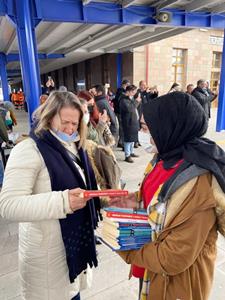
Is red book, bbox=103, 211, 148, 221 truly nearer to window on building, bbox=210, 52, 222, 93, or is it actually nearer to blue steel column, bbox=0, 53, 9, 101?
blue steel column, bbox=0, 53, 9, 101

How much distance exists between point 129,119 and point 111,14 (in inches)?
106

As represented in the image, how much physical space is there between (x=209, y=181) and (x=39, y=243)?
0.83m

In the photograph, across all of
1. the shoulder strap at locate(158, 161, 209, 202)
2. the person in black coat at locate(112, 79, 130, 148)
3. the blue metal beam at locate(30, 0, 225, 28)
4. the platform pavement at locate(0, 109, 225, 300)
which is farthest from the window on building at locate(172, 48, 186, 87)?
the shoulder strap at locate(158, 161, 209, 202)

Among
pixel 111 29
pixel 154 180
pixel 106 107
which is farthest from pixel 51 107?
pixel 111 29

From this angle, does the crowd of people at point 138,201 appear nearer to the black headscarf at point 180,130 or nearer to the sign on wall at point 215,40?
the black headscarf at point 180,130

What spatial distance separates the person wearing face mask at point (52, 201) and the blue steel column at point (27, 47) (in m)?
3.64

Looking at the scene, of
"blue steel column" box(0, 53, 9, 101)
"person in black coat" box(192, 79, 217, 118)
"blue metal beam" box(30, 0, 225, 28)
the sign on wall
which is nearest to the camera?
"blue metal beam" box(30, 0, 225, 28)

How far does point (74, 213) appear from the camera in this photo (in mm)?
1240

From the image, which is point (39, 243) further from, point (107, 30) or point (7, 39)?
point (7, 39)

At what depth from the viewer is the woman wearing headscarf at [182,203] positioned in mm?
876

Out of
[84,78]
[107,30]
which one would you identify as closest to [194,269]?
[107,30]

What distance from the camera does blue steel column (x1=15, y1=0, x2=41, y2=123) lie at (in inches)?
173

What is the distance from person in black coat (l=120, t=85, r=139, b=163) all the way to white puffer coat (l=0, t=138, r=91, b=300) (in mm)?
3821

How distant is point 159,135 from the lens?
98 centimetres
